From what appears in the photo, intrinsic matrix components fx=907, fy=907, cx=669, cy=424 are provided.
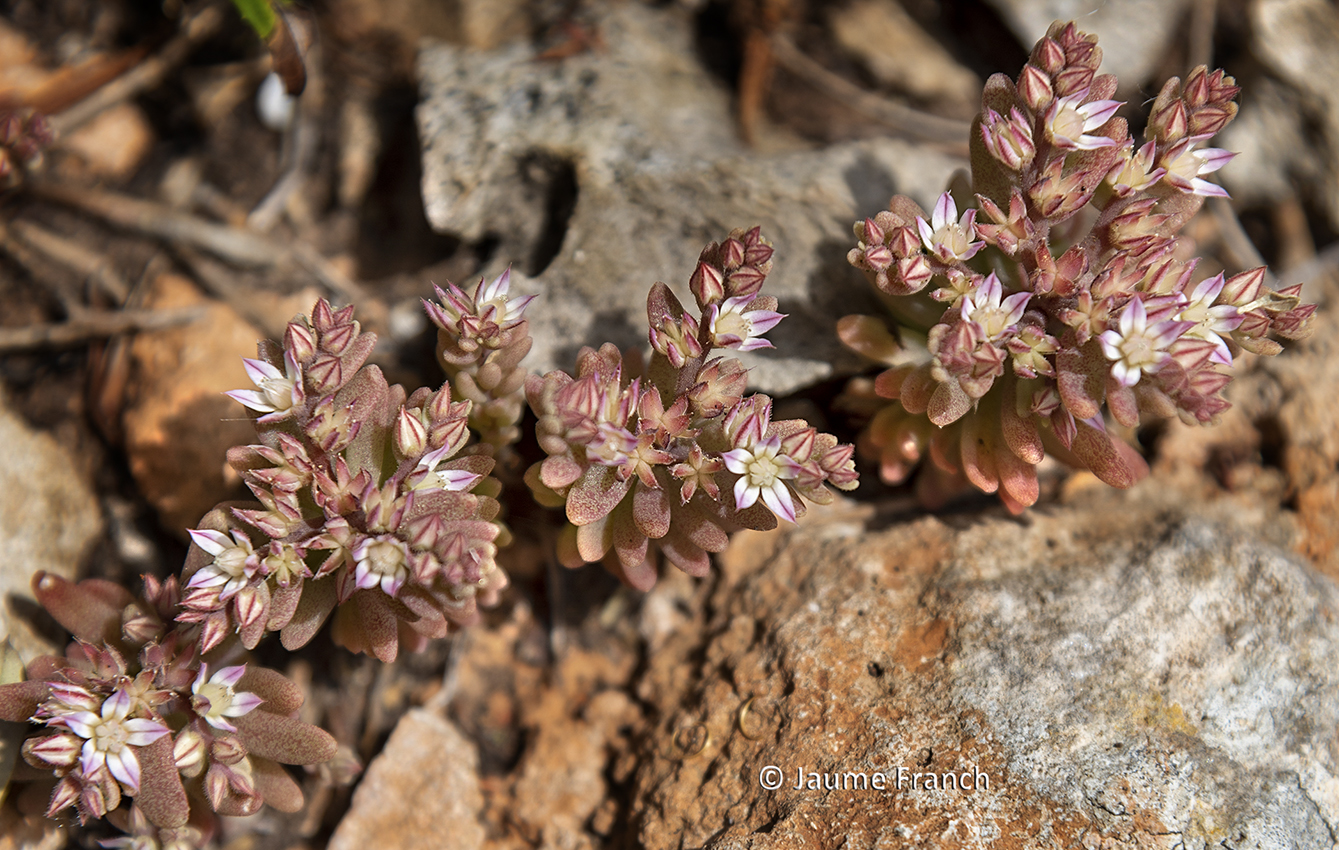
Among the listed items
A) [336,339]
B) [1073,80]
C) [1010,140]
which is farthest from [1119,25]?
[336,339]

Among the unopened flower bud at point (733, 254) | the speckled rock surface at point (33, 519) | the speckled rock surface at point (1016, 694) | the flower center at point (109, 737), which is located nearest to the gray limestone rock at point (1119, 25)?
the speckled rock surface at point (1016, 694)

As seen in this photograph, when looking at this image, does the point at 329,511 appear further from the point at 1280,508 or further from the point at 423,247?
the point at 1280,508

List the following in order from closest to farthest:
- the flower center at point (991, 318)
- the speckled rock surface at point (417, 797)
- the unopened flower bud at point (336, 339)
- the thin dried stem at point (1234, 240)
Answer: the unopened flower bud at point (336, 339), the flower center at point (991, 318), the speckled rock surface at point (417, 797), the thin dried stem at point (1234, 240)

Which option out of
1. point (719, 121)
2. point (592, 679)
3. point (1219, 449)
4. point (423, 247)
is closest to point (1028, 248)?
point (1219, 449)

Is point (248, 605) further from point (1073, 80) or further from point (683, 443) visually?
point (1073, 80)

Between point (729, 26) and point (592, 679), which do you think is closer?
point (592, 679)

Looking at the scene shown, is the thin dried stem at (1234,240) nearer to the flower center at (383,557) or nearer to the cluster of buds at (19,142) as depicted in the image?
the flower center at (383,557)
